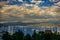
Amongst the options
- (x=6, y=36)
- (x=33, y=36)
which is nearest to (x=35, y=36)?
(x=33, y=36)

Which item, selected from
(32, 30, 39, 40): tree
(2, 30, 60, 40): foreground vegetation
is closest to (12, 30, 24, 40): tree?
(2, 30, 60, 40): foreground vegetation

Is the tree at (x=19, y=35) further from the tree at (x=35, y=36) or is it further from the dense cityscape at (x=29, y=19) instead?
the tree at (x=35, y=36)

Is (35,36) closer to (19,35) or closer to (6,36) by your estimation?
(19,35)

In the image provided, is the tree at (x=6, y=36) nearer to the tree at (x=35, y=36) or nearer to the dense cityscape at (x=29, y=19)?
the dense cityscape at (x=29, y=19)

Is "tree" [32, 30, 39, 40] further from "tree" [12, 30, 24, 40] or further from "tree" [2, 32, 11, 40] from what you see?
"tree" [2, 32, 11, 40]

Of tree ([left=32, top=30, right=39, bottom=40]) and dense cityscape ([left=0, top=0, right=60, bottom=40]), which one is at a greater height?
dense cityscape ([left=0, top=0, right=60, bottom=40])

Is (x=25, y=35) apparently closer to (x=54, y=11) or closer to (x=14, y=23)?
(x=14, y=23)

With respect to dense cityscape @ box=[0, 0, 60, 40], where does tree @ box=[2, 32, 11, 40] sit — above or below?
below

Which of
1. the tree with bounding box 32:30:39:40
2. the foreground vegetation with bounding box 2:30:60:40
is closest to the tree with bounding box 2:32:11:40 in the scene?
the foreground vegetation with bounding box 2:30:60:40

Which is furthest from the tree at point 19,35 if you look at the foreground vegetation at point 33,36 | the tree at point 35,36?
the tree at point 35,36

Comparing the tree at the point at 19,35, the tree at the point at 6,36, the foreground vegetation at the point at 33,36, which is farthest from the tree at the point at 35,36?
the tree at the point at 6,36

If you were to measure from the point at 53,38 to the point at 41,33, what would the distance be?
169mm

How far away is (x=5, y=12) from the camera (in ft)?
8.38

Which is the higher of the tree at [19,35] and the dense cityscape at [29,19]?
the dense cityscape at [29,19]
